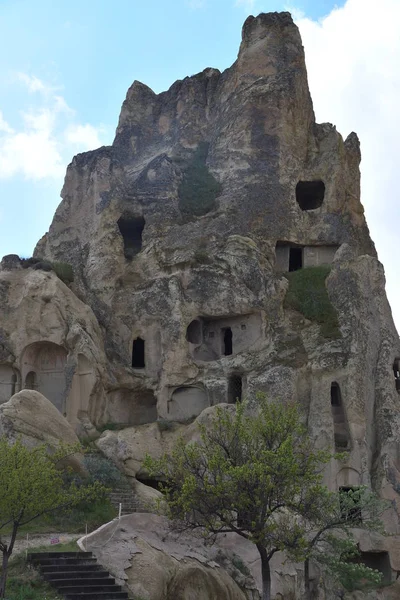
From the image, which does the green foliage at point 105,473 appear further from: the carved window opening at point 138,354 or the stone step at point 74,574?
the carved window opening at point 138,354

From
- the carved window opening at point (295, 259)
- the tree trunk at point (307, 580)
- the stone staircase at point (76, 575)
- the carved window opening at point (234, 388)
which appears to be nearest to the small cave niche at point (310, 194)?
the carved window opening at point (295, 259)

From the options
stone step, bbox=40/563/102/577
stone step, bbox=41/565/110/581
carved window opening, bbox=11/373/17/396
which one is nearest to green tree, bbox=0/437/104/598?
stone step, bbox=40/563/102/577

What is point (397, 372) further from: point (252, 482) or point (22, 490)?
point (22, 490)

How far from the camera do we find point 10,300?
111 feet

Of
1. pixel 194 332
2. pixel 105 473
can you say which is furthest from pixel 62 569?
pixel 194 332

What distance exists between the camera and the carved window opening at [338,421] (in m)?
31.8

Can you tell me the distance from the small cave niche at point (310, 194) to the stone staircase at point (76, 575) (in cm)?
2825

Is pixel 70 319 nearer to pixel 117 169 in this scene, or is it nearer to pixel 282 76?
pixel 117 169

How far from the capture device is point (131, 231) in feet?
136

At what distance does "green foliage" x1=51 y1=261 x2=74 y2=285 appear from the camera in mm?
36188

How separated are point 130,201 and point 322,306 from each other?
1246cm

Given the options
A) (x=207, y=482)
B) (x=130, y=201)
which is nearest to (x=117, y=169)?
(x=130, y=201)

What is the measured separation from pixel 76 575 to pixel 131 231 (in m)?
27.0

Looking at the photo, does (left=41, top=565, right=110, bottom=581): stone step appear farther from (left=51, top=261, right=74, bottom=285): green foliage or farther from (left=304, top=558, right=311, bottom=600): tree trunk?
(left=51, top=261, right=74, bottom=285): green foliage
